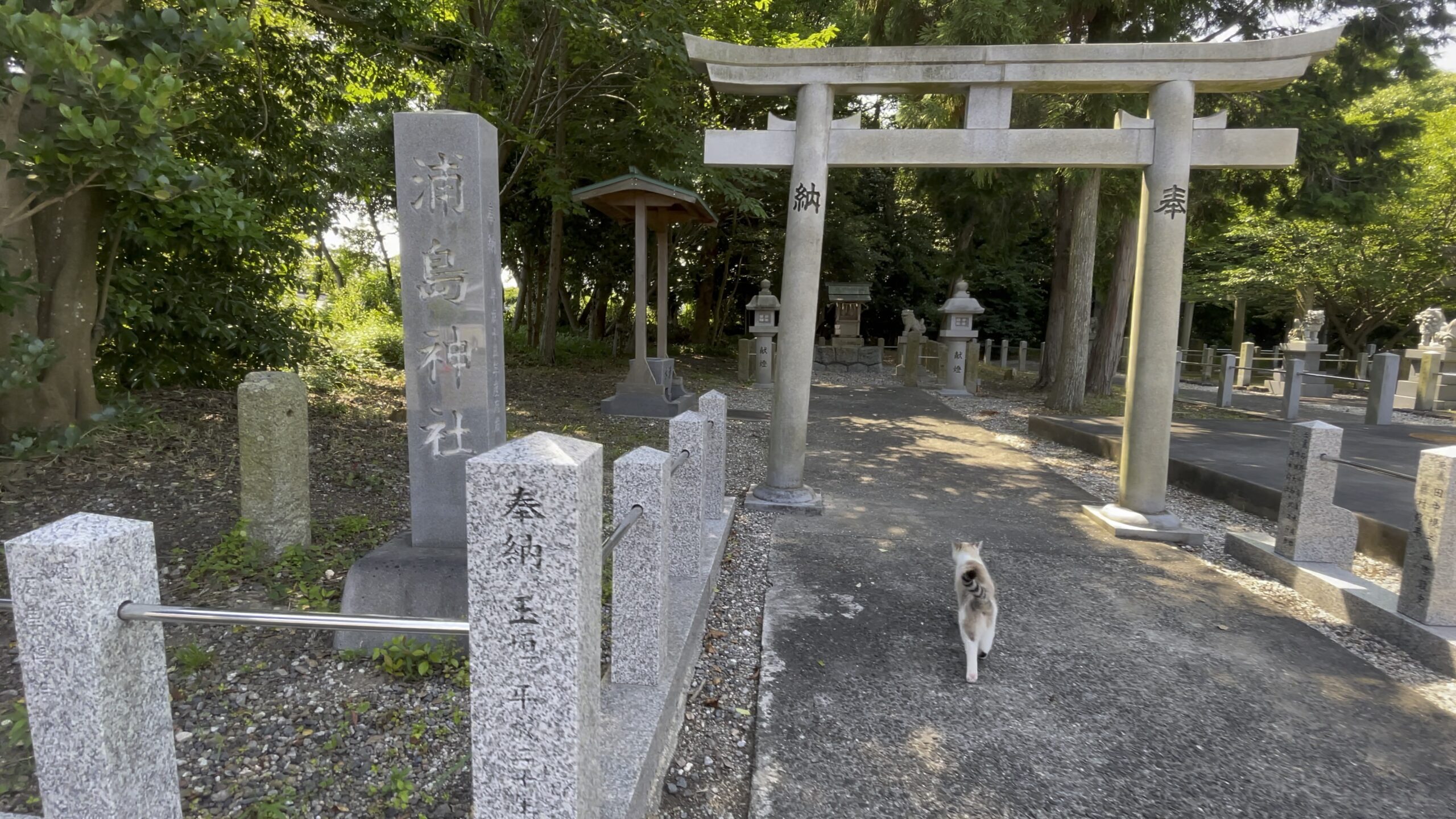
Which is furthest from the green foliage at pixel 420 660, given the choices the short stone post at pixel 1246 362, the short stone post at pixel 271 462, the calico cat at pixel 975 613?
the short stone post at pixel 1246 362

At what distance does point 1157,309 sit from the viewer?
5125 millimetres

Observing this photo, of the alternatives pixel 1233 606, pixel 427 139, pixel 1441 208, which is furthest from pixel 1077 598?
pixel 1441 208

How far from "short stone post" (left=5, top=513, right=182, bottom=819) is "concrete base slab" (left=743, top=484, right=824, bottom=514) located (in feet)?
14.5

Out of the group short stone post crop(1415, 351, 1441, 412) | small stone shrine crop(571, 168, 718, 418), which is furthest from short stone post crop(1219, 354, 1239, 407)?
small stone shrine crop(571, 168, 718, 418)

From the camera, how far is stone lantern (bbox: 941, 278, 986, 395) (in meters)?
15.1

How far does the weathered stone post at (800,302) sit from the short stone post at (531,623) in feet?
13.3

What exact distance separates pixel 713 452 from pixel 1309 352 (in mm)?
17142

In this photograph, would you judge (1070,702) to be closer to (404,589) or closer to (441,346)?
(404,589)

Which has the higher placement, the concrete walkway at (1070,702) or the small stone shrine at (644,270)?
the small stone shrine at (644,270)

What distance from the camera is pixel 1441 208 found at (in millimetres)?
16984

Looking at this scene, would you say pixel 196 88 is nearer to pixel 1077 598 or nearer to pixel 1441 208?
pixel 1077 598

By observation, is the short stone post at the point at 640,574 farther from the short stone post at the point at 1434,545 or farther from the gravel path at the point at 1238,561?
the short stone post at the point at 1434,545

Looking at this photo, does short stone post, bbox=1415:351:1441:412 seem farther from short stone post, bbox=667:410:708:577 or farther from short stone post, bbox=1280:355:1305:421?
short stone post, bbox=667:410:708:577

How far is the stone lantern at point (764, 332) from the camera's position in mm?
15695
